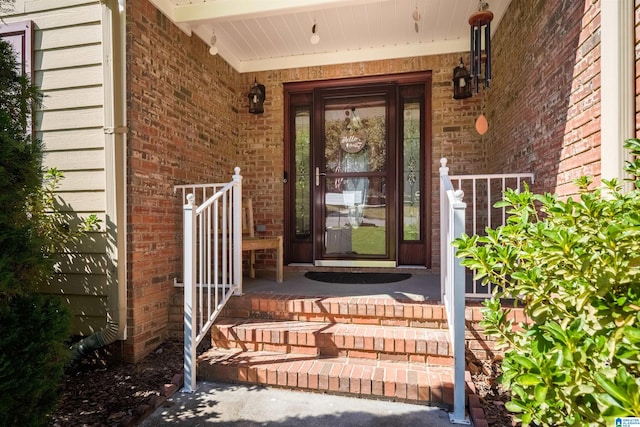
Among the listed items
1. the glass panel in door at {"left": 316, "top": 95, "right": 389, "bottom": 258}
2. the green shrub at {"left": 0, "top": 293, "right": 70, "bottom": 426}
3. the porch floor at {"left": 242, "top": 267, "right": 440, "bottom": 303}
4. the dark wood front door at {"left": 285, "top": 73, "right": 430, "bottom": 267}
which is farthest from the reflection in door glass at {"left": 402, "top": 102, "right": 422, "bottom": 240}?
the green shrub at {"left": 0, "top": 293, "right": 70, "bottom": 426}

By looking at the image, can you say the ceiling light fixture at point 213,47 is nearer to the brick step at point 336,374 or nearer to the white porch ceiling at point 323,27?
the white porch ceiling at point 323,27

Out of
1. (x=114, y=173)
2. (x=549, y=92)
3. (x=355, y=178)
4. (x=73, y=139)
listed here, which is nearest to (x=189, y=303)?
(x=114, y=173)

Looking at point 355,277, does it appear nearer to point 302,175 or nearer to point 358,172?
point 358,172

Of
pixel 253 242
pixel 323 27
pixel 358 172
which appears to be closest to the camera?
pixel 253 242

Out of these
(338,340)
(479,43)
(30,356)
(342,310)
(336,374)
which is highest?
(479,43)

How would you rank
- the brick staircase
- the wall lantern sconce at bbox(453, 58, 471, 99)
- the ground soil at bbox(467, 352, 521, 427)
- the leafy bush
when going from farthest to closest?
the wall lantern sconce at bbox(453, 58, 471, 99)
the brick staircase
the ground soil at bbox(467, 352, 521, 427)
the leafy bush

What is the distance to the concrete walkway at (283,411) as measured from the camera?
1784mm

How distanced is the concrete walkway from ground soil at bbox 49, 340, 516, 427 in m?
0.14

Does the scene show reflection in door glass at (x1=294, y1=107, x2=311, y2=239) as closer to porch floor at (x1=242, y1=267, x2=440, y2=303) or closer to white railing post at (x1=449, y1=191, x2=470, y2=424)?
porch floor at (x1=242, y1=267, x2=440, y2=303)

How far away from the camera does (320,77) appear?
412 cm

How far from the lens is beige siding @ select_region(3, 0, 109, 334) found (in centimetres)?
260

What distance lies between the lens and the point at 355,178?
415 cm

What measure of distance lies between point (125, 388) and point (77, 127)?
197cm

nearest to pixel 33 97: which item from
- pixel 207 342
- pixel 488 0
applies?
pixel 207 342
